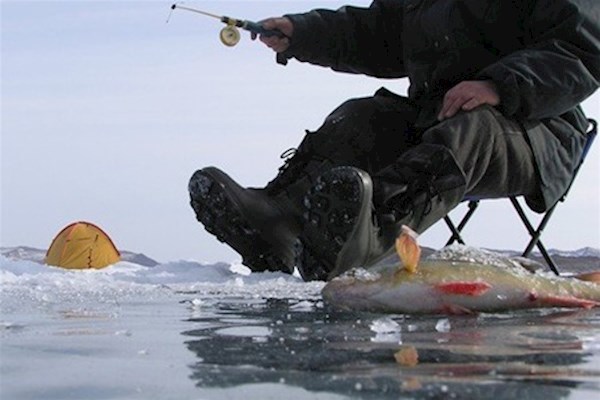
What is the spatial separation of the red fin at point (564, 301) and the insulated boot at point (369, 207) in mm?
991

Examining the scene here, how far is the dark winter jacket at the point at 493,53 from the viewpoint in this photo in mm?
3609

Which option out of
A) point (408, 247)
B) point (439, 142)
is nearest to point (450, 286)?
point (408, 247)

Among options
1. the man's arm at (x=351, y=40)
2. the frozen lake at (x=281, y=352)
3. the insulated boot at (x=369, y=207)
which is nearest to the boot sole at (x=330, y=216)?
the insulated boot at (x=369, y=207)

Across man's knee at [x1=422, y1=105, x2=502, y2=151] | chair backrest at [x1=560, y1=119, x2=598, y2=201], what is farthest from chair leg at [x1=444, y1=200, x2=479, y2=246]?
man's knee at [x1=422, y1=105, x2=502, y2=151]

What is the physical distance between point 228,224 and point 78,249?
3434 mm

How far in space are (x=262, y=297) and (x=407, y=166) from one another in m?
0.94

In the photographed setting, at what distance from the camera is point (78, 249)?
7.07m

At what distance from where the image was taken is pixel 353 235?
328 cm

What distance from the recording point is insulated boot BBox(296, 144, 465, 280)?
321 centimetres

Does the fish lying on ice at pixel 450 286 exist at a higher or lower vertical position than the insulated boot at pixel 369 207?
lower

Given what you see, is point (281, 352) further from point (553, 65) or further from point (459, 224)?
point (459, 224)

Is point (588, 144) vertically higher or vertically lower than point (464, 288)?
higher

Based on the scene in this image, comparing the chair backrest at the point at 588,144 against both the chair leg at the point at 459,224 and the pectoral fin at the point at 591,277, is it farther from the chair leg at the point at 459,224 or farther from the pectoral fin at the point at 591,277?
the pectoral fin at the point at 591,277

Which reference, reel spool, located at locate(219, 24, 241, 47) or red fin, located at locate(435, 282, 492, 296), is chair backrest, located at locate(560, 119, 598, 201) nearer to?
reel spool, located at locate(219, 24, 241, 47)
